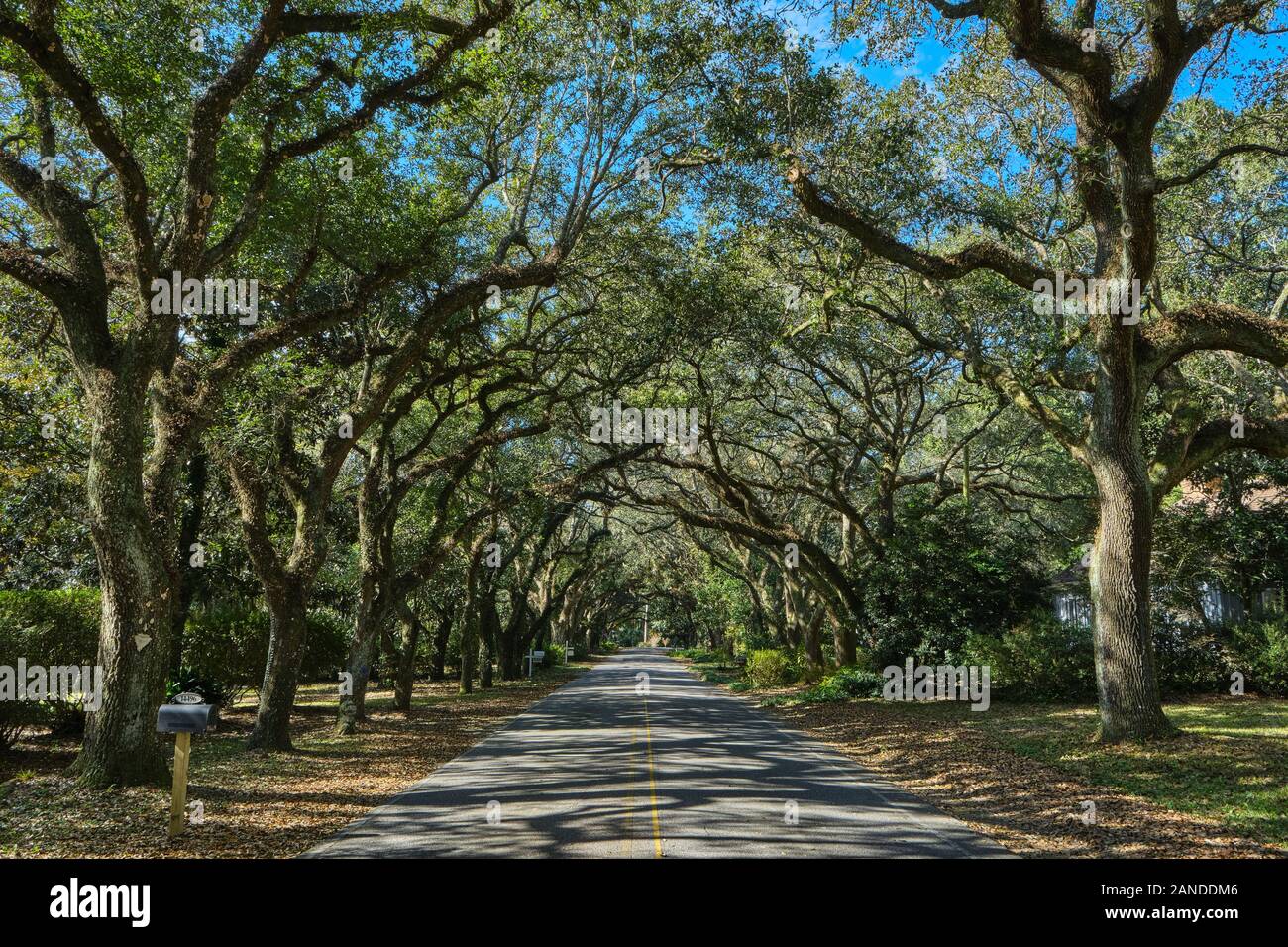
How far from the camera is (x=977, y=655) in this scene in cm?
1842

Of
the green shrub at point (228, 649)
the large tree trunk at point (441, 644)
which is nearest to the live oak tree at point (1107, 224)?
the green shrub at point (228, 649)

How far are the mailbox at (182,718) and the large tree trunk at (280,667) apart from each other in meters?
5.58

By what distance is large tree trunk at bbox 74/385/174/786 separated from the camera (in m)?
8.38

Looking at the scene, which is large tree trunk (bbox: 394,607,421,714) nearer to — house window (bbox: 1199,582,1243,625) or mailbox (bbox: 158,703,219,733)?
mailbox (bbox: 158,703,219,733)

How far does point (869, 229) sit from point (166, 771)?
34.9 ft

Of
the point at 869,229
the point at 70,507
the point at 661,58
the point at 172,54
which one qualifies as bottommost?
the point at 70,507

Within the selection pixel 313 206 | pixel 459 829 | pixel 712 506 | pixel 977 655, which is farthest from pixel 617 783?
pixel 712 506

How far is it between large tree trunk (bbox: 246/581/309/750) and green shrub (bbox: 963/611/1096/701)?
45.6 ft

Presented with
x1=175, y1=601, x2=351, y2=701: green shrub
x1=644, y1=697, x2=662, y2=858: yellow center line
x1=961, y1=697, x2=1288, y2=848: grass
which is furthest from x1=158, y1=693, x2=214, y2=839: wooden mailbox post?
x1=175, y1=601, x2=351, y2=701: green shrub

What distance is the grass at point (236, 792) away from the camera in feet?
22.6

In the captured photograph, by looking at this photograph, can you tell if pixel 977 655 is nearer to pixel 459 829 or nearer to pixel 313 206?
pixel 459 829

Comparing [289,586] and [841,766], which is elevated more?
[289,586]

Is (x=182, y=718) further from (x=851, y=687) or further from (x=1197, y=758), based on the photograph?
(x=851, y=687)

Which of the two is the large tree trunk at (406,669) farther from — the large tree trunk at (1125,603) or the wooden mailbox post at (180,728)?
the large tree trunk at (1125,603)
